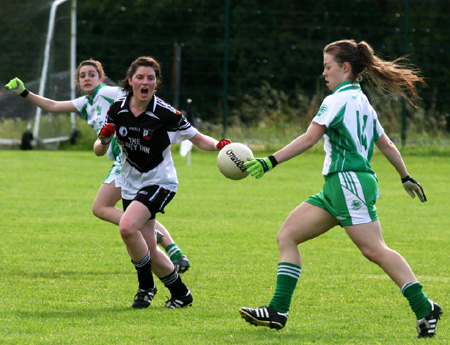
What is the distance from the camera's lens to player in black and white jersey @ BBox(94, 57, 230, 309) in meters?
6.23

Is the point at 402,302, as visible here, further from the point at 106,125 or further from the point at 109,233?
the point at 109,233

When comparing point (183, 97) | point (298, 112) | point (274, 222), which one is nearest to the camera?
point (274, 222)

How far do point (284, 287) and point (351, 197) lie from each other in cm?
71

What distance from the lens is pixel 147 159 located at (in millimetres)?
6305

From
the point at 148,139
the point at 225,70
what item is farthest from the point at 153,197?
the point at 225,70

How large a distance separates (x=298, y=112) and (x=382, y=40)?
3.52 meters

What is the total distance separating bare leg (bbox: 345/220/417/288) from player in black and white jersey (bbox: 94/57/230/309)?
54.4 inches

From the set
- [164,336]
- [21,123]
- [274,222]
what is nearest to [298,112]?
[21,123]

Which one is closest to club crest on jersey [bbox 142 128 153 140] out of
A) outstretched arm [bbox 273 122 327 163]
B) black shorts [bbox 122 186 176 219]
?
black shorts [bbox 122 186 176 219]

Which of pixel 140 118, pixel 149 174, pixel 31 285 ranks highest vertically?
pixel 140 118

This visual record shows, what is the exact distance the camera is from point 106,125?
245 inches

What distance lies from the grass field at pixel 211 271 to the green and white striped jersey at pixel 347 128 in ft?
3.49

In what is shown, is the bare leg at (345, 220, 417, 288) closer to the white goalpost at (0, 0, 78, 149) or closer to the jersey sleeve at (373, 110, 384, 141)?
the jersey sleeve at (373, 110, 384, 141)

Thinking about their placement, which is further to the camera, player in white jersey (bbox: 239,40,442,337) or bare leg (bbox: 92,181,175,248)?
bare leg (bbox: 92,181,175,248)
